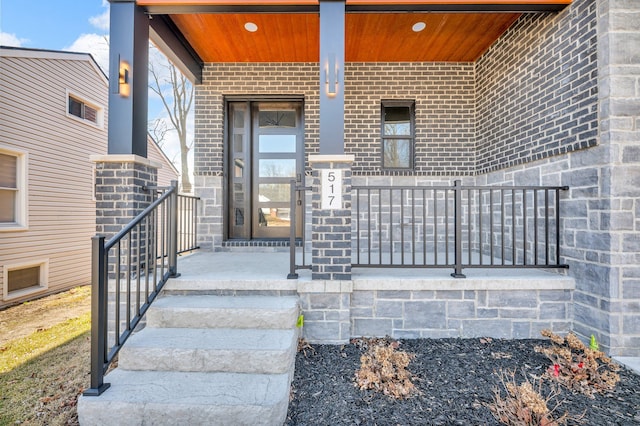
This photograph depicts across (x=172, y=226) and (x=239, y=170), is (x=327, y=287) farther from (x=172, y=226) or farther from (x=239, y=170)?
(x=239, y=170)

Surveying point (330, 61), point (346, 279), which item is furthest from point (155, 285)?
point (330, 61)

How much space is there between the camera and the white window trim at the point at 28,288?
5.07m

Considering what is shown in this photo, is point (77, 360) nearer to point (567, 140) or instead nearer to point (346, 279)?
point (346, 279)

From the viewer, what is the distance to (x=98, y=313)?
1.78 m

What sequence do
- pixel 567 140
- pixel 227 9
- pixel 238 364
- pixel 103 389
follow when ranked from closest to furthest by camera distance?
pixel 103 389 → pixel 238 364 → pixel 567 140 → pixel 227 9

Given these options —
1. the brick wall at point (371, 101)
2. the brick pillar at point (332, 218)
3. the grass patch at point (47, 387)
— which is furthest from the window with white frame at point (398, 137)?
the grass patch at point (47, 387)

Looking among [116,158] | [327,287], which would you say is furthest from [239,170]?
[327,287]

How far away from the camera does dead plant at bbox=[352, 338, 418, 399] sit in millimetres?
1919

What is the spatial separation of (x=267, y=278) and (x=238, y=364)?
2.75 ft

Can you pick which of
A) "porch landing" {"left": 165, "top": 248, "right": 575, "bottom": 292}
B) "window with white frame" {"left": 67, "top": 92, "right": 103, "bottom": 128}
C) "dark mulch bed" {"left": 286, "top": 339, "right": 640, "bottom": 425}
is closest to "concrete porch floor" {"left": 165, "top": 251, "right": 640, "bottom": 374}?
"porch landing" {"left": 165, "top": 248, "right": 575, "bottom": 292}

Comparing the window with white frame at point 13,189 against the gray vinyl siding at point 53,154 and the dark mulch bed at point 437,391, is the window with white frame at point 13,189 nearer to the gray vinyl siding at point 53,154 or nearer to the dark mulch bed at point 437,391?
the gray vinyl siding at point 53,154

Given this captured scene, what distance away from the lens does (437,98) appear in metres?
4.48

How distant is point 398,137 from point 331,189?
95.9 inches

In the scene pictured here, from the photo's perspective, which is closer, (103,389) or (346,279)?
(103,389)
